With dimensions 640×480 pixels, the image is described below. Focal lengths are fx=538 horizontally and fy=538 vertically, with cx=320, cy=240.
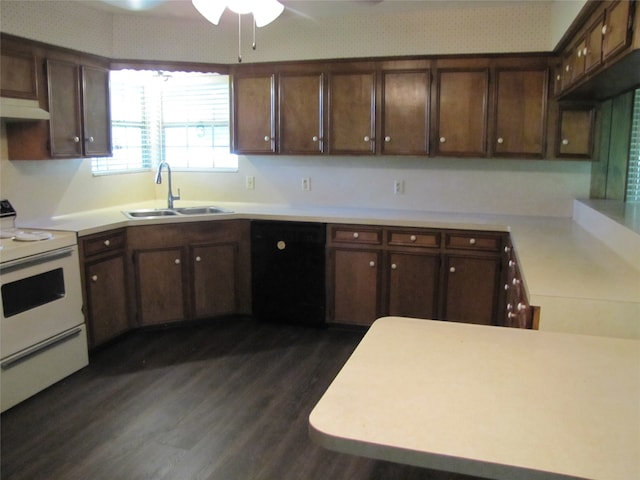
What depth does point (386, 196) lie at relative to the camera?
4414 mm

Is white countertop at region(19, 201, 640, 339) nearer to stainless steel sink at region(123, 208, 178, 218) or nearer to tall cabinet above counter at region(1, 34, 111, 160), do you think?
stainless steel sink at region(123, 208, 178, 218)

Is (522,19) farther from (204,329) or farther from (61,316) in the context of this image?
(61,316)

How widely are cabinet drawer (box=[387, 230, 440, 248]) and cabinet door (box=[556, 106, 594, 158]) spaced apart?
1084 mm

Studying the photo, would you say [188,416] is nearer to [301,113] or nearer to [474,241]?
[474,241]

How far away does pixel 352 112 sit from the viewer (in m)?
4.10

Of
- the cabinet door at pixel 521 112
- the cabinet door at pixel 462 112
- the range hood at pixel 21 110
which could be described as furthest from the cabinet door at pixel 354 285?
the range hood at pixel 21 110

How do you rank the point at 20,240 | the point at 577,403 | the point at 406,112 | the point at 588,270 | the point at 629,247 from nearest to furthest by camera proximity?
the point at 577,403
the point at 588,270
the point at 629,247
the point at 20,240
the point at 406,112

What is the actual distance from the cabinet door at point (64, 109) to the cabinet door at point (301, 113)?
1469mm

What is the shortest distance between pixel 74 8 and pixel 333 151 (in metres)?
2.09

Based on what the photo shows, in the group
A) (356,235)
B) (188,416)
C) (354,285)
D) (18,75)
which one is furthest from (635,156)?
(18,75)

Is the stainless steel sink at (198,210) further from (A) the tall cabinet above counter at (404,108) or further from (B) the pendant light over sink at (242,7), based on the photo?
(B) the pendant light over sink at (242,7)

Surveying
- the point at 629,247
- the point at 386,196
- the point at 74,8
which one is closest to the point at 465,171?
the point at 386,196

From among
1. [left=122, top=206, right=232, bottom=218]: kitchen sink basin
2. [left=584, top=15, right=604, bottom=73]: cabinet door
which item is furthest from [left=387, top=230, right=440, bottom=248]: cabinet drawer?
[left=584, top=15, right=604, bottom=73]: cabinet door

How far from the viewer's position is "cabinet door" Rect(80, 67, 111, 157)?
12.6 feet
